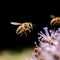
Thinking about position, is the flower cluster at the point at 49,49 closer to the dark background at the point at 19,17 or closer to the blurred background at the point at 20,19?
the blurred background at the point at 20,19

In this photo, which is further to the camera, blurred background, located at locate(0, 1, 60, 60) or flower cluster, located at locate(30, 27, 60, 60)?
blurred background, located at locate(0, 1, 60, 60)

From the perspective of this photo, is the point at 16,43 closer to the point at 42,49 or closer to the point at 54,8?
the point at 54,8

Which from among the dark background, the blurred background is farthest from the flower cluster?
the dark background

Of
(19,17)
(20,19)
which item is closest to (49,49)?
(20,19)

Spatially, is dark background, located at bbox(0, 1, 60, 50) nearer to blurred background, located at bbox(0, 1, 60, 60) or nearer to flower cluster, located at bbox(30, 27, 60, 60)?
blurred background, located at bbox(0, 1, 60, 60)

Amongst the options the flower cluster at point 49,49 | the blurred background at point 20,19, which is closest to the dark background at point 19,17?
the blurred background at point 20,19

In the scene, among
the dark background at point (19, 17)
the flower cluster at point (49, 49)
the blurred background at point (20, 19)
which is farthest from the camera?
the dark background at point (19, 17)

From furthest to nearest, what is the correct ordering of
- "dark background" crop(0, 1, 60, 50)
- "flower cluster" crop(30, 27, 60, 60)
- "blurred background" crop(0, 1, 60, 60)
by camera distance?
1. "dark background" crop(0, 1, 60, 50)
2. "blurred background" crop(0, 1, 60, 60)
3. "flower cluster" crop(30, 27, 60, 60)

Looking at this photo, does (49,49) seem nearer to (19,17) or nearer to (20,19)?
(20,19)
